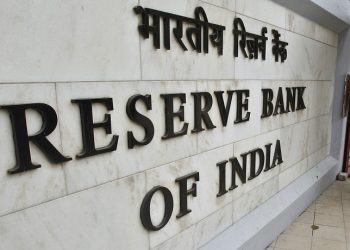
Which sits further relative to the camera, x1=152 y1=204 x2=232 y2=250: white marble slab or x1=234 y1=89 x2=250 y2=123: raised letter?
x1=234 y1=89 x2=250 y2=123: raised letter

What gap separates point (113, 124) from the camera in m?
1.65

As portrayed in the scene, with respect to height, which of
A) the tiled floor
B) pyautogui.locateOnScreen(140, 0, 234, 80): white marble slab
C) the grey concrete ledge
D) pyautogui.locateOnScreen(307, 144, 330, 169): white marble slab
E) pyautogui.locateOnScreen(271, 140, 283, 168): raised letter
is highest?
pyautogui.locateOnScreen(140, 0, 234, 80): white marble slab

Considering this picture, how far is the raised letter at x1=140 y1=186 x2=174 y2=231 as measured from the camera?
1871 millimetres

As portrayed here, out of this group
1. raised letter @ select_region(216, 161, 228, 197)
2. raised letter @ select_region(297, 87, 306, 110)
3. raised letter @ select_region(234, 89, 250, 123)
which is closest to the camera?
raised letter @ select_region(216, 161, 228, 197)

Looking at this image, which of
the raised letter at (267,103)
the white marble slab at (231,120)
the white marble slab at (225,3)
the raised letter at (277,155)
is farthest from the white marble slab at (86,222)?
the raised letter at (277,155)

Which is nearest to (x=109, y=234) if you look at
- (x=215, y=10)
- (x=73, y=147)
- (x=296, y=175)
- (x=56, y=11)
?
(x=73, y=147)

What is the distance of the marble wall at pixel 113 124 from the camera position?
1.29 m

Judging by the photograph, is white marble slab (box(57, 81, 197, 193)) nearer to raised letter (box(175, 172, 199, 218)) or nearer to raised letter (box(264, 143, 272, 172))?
raised letter (box(175, 172, 199, 218))

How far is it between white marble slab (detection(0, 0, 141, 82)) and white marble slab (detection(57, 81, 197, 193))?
7 cm

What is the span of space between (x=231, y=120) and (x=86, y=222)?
1.50 m

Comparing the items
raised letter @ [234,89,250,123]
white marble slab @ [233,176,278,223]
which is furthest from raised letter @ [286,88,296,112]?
raised letter @ [234,89,250,123]

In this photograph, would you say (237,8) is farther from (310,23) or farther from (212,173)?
(310,23)

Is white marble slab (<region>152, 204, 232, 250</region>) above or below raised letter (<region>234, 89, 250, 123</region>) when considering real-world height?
below

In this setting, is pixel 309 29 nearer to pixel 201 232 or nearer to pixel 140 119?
pixel 201 232
